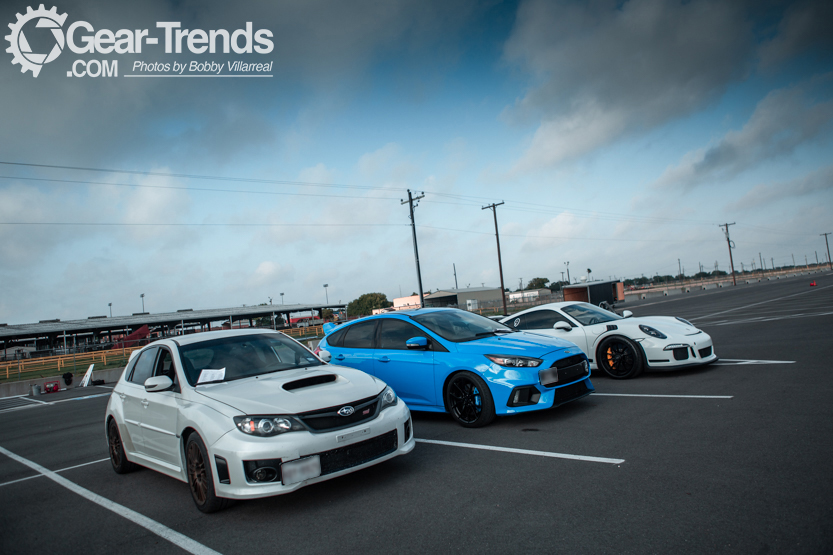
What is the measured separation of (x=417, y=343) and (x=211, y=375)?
2.60 meters

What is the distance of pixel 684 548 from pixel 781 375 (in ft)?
18.6

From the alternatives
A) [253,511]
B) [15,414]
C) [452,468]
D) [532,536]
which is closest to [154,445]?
[253,511]

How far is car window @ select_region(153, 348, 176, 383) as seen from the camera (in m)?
4.79

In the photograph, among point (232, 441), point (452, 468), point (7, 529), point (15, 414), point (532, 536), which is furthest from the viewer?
point (15, 414)

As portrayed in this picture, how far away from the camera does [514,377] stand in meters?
5.66

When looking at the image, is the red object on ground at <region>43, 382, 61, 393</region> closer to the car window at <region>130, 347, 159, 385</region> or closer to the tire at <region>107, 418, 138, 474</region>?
the tire at <region>107, 418, 138, 474</region>

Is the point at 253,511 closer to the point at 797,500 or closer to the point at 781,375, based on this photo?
the point at 797,500

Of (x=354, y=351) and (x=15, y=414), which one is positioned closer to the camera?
(x=354, y=351)

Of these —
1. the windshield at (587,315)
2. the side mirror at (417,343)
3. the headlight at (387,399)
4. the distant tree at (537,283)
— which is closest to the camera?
the headlight at (387,399)

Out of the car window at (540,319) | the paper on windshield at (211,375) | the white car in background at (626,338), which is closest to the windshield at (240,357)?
the paper on windshield at (211,375)

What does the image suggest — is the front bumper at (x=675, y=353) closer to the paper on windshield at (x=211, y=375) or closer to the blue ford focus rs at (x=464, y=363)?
the blue ford focus rs at (x=464, y=363)

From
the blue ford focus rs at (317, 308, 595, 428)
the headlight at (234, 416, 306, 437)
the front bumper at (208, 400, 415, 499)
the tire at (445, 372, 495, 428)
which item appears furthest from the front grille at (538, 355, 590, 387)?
the headlight at (234, 416, 306, 437)

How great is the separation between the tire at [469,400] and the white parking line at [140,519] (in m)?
3.32

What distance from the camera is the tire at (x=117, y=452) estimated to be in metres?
5.46
